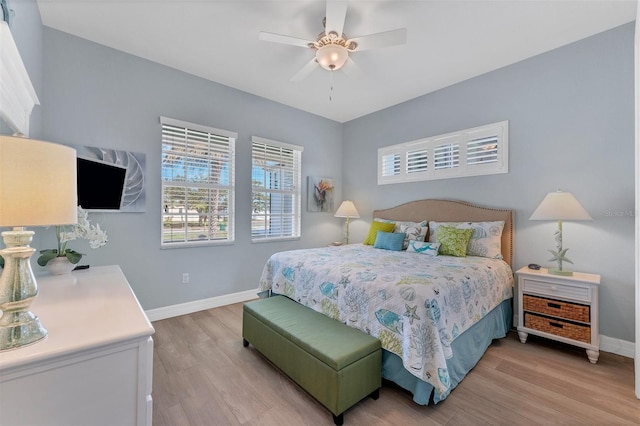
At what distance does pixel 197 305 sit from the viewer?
136 inches

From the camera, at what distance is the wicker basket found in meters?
2.34

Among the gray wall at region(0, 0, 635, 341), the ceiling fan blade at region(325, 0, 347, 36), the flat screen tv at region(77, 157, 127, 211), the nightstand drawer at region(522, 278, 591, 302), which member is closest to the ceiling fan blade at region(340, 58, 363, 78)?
the ceiling fan blade at region(325, 0, 347, 36)

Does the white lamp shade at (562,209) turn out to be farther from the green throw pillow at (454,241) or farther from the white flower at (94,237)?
the white flower at (94,237)

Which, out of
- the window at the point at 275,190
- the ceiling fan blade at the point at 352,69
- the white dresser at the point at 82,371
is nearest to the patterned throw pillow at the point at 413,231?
the window at the point at 275,190

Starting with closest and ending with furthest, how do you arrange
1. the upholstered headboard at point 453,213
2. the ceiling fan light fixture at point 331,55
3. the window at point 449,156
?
the ceiling fan light fixture at point 331,55, the upholstered headboard at point 453,213, the window at point 449,156

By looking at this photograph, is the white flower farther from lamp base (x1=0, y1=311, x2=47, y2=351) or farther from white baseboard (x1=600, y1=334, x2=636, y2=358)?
white baseboard (x1=600, y1=334, x2=636, y2=358)

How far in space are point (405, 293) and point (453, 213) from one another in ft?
6.99

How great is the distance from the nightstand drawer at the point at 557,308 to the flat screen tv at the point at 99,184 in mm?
4066

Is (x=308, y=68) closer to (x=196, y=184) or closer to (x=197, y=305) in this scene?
(x=196, y=184)

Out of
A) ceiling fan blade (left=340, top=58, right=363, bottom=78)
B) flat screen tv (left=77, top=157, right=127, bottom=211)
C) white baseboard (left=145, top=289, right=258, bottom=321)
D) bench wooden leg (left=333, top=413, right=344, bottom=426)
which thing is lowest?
bench wooden leg (left=333, top=413, right=344, bottom=426)

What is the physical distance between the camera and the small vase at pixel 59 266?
73.2 inches

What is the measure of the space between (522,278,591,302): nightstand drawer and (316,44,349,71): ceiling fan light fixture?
2735 mm

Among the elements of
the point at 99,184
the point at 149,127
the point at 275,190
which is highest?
the point at 149,127

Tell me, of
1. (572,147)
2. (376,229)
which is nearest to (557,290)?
(572,147)
